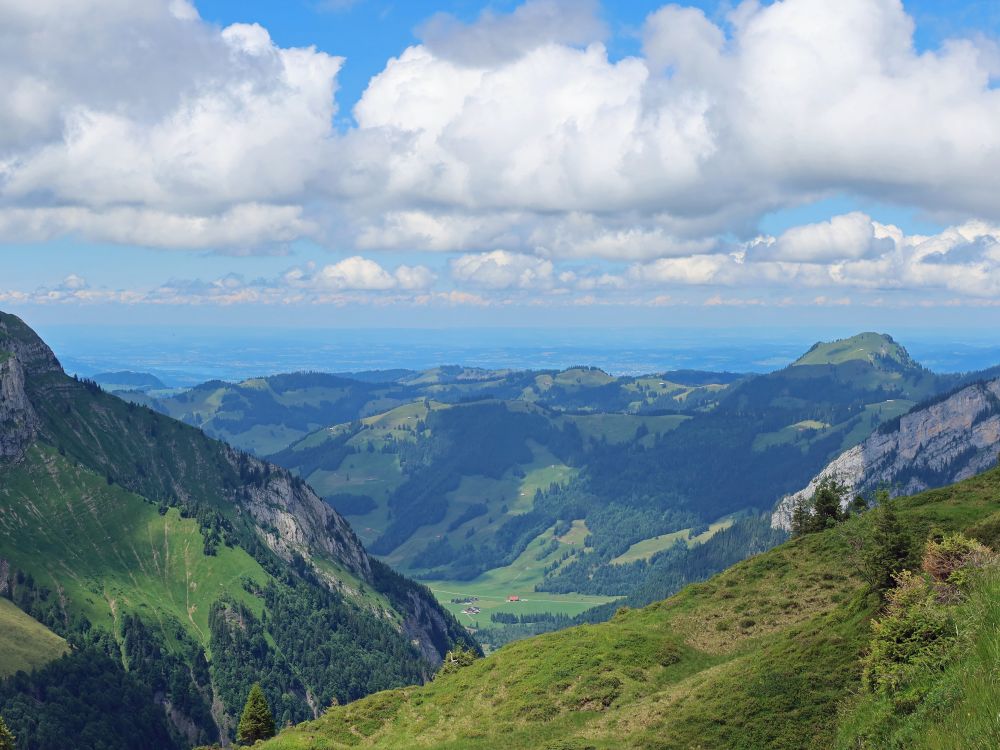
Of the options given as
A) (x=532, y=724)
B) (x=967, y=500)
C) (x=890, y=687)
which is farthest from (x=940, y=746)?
(x=967, y=500)

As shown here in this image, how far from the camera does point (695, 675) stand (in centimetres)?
8394

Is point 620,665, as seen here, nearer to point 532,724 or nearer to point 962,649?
point 532,724

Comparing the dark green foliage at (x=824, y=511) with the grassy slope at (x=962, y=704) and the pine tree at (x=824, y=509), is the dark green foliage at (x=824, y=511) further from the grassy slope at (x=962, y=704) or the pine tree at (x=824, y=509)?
the grassy slope at (x=962, y=704)

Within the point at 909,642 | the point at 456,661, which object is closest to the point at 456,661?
the point at 456,661

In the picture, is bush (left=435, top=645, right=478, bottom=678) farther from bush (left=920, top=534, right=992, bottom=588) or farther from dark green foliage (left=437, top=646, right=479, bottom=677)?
bush (left=920, top=534, right=992, bottom=588)

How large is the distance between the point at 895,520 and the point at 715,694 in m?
21.7

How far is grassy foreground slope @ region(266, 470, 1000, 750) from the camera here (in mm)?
63781

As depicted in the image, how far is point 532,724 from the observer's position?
83188 millimetres

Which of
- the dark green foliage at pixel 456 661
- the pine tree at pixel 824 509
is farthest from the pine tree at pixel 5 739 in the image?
the pine tree at pixel 824 509

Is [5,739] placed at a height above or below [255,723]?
above

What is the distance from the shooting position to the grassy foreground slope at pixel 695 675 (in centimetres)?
6378

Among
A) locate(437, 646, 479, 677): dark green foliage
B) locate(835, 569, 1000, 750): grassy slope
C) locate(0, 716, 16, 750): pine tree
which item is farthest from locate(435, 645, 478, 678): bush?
locate(835, 569, 1000, 750): grassy slope

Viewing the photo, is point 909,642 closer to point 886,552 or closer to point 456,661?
point 886,552

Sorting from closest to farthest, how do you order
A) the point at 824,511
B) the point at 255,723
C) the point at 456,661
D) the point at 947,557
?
the point at 947,557 → the point at 255,723 → the point at 824,511 → the point at 456,661
